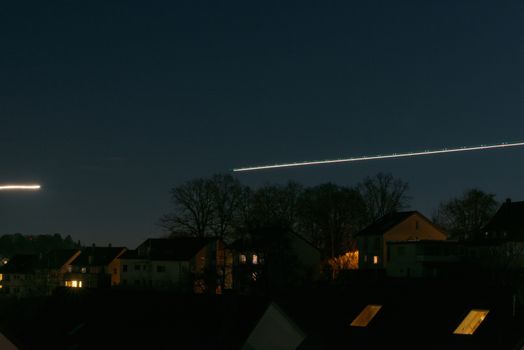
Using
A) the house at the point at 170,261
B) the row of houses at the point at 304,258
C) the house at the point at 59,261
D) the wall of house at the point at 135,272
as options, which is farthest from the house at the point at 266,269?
the house at the point at 59,261

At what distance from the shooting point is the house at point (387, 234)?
6869 cm

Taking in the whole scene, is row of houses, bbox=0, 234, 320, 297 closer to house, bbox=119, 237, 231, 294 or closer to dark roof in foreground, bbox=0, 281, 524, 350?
house, bbox=119, 237, 231, 294

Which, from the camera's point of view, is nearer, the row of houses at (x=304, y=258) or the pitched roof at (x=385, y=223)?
the row of houses at (x=304, y=258)

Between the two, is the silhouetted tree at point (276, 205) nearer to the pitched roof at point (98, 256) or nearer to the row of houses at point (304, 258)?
the row of houses at point (304, 258)

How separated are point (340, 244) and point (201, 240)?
15643 mm

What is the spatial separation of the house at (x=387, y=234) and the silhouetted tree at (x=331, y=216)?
2.96m

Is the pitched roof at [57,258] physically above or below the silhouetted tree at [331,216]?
below

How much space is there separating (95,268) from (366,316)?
70779 millimetres

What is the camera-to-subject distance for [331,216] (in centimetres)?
7431


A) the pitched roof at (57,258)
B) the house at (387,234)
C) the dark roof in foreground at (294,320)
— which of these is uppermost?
the house at (387,234)

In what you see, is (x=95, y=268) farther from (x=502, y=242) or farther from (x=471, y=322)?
(x=471, y=322)

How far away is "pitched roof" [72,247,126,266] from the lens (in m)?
91.6

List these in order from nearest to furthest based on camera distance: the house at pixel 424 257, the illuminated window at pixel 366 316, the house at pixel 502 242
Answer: the illuminated window at pixel 366 316 < the house at pixel 502 242 < the house at pixel 424 257

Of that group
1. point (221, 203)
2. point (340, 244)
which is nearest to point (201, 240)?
point (221, 203)
